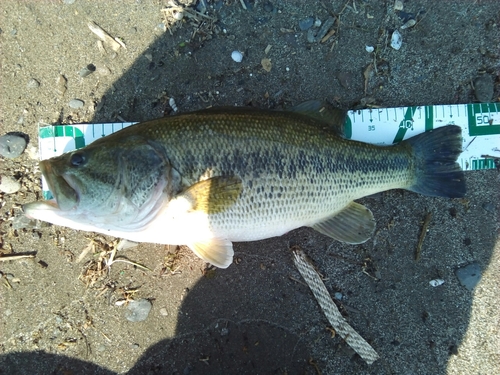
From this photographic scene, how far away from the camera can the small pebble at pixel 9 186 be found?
115 inches

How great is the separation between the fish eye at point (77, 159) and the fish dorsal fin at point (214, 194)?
2.22 ft

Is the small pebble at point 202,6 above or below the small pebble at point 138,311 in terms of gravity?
above

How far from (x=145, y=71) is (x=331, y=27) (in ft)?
5.57

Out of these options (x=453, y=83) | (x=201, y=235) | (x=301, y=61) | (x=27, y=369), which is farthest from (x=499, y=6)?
(x=27, y=369)

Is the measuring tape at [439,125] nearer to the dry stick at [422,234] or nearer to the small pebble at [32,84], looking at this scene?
the dry stick at [422,234]

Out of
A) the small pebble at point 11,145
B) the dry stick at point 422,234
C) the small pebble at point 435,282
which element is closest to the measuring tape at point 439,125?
the dry stick at point 422,234

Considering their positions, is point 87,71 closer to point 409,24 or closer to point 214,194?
point 214,194

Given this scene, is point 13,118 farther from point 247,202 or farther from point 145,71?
point 247,202

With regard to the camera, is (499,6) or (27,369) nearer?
(27,369)

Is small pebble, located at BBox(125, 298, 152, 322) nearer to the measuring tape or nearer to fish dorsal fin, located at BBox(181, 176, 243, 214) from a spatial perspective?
fish dorsal fin, located at BBox(181, 176, 243, 214)

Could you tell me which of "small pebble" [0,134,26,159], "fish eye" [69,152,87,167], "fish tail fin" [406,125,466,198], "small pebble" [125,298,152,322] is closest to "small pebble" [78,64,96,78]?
"small pebble" [0,134,26,159]

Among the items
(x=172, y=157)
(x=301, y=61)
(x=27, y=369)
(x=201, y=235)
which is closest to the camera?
(x=172, y=157)

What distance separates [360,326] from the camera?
294 cm

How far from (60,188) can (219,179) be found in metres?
1.00
